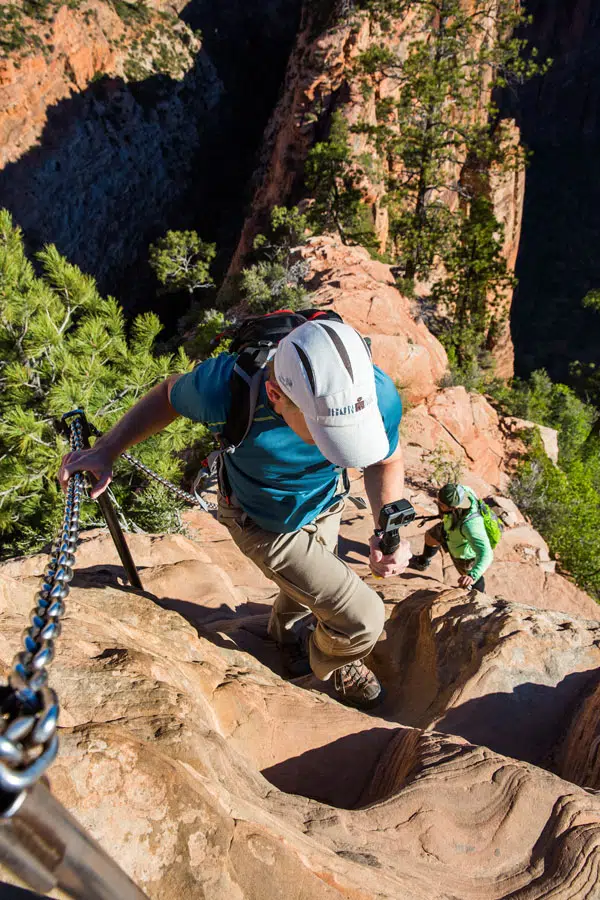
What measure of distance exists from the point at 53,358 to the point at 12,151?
86.7ft

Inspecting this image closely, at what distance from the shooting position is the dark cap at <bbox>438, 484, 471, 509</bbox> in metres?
4.96

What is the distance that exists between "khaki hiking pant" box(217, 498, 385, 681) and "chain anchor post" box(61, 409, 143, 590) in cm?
54

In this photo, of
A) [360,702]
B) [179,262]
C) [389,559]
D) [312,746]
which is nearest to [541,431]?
[360,702]

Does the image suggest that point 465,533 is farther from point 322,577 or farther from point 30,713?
point 30,713

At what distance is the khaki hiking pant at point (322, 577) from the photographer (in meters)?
2.56

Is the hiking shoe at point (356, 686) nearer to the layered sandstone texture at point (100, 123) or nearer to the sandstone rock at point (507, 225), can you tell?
the sandstone rock at point (507, 225)

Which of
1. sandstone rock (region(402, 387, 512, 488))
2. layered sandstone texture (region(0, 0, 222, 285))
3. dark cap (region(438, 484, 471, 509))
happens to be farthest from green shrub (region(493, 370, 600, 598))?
layered sandstone texture (region(0, 0, 222, 285))

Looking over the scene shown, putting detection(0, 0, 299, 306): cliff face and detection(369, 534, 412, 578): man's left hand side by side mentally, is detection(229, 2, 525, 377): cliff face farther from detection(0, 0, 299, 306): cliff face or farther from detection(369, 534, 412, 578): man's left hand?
detection(369, 534, 412, 578): man's left hand

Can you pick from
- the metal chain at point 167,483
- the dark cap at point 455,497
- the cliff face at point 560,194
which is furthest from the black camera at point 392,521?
the cliff face at point 560,194

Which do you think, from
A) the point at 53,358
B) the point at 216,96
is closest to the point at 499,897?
the point at 53,358

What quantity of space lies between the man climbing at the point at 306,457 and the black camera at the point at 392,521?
0.04 meters

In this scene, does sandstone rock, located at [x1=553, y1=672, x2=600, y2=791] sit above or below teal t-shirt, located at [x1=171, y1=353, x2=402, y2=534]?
below

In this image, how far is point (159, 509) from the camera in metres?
5.75

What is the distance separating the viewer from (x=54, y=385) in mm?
5797
